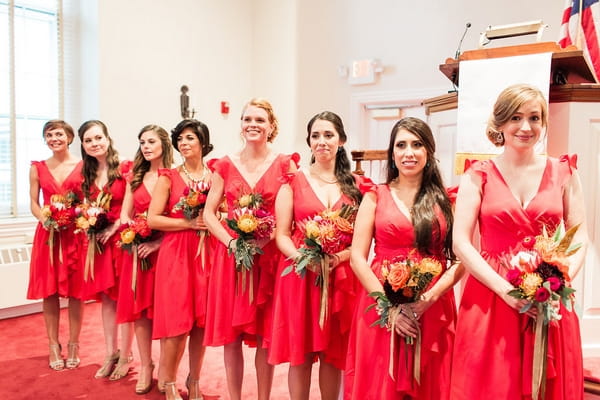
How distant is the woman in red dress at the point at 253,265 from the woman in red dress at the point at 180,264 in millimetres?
293

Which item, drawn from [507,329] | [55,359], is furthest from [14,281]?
[507,329]

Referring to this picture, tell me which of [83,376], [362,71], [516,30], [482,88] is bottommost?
[83,376]

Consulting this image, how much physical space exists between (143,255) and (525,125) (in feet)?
7.55

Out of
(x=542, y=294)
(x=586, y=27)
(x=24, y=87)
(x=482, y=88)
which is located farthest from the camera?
(x=24, y=87)

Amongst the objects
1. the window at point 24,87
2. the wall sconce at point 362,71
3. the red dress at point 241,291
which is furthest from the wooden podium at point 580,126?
the window at point 24,87

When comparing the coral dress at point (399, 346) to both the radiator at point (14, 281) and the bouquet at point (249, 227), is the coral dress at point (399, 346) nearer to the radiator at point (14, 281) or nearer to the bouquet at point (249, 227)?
the bouquet at point (249, 227)

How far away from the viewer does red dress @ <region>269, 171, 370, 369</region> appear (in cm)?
243

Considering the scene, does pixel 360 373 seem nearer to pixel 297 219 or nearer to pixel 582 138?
pixel 297 219

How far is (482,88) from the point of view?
238 centimetres

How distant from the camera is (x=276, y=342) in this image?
8.13 feet

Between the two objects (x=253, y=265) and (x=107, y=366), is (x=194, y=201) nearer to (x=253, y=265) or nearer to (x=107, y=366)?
(x=253, y=265)

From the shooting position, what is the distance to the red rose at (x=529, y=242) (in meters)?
1.80

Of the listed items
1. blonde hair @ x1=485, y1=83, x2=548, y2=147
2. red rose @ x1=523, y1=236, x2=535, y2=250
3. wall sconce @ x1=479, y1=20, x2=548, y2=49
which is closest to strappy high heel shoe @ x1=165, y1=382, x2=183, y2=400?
red rose @ x1=523, y1=236, x2=535, y2=250

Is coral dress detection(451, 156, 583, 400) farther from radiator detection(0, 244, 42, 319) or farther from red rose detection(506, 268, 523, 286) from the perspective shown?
radiator detection(0, 244, 42, 319)
